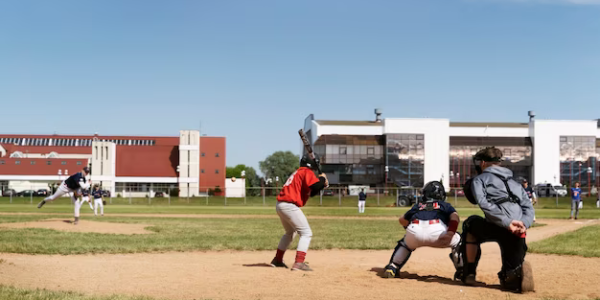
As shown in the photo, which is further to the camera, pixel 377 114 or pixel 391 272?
pixel 377 114

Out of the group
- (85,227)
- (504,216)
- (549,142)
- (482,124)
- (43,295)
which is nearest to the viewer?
(43,295)

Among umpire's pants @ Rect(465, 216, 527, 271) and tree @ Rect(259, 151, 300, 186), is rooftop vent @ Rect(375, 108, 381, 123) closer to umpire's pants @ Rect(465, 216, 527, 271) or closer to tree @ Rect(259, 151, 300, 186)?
tree @ Rect(259, 151, 300, 186)

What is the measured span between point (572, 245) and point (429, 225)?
723cm

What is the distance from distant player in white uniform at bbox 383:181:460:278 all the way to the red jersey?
60.8 inches

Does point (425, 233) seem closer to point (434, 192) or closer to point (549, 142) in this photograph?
point (434, 192)

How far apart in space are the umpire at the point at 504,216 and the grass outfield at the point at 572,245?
5626mm

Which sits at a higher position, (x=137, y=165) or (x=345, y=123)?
(x=345, y=123)

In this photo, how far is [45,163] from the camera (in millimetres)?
91125

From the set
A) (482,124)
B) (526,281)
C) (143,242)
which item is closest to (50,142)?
(482,124)

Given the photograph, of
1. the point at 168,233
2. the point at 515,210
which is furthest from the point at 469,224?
the point at 168,233

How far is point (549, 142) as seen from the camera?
89875mm

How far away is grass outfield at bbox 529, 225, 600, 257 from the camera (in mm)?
13133

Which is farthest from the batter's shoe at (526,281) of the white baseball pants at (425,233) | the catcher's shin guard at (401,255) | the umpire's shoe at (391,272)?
the umpire's shoe at (391,272)

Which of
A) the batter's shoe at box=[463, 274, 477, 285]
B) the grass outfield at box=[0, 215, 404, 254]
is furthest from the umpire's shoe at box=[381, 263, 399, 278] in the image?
the grass outfield at box=[0, 215, 404, 254]
